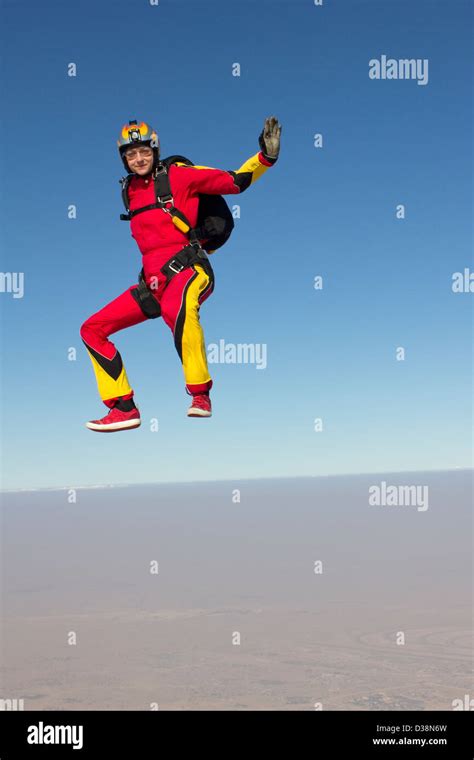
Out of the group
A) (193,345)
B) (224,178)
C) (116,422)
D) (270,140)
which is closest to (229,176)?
(224,178)

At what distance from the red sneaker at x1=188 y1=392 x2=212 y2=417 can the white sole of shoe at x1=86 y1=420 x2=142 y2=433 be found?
1.92 feet

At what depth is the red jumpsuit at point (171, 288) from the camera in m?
5.22

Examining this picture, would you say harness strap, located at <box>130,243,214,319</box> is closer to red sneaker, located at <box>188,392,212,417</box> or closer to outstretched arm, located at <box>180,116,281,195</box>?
outstretched arm, located at <box>180,116,281,195</box>

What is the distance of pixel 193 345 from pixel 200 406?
45 centimetres

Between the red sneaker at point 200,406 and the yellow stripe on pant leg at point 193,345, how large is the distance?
11 cm

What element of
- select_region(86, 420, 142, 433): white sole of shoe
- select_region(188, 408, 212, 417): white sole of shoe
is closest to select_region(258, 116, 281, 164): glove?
select_region(188, 408, 212, 417): white sole of shoe

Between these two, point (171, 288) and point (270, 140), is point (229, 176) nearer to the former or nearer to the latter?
point (270, 140)

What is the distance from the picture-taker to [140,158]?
5.56m

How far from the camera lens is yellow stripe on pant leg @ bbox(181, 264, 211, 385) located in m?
5.19
